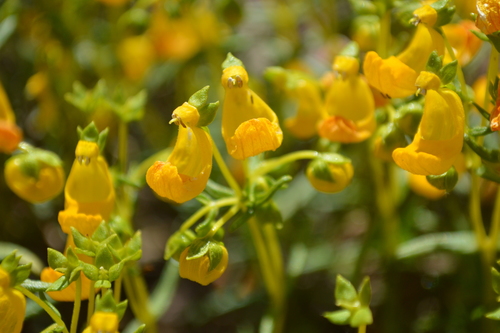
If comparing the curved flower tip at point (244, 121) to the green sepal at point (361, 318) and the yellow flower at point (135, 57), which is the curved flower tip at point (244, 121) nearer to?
the green sepal at point (361, 318)

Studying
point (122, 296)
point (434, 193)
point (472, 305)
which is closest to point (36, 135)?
point (122, 296)

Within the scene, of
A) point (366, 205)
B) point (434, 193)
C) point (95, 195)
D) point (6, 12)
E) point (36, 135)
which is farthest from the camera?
point (36, 135)

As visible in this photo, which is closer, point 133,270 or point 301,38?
point 133,270

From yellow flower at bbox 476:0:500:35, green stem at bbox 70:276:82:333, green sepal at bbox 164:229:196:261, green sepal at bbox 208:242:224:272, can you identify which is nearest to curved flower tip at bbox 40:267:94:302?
green stem at bbox 70:276:82:333

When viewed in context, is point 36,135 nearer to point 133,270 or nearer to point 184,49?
point 184,49

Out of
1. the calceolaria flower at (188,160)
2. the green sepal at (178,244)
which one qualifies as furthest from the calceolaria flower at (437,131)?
the green sepal at (178,244)

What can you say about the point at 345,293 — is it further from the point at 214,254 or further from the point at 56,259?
the point at 56,259
